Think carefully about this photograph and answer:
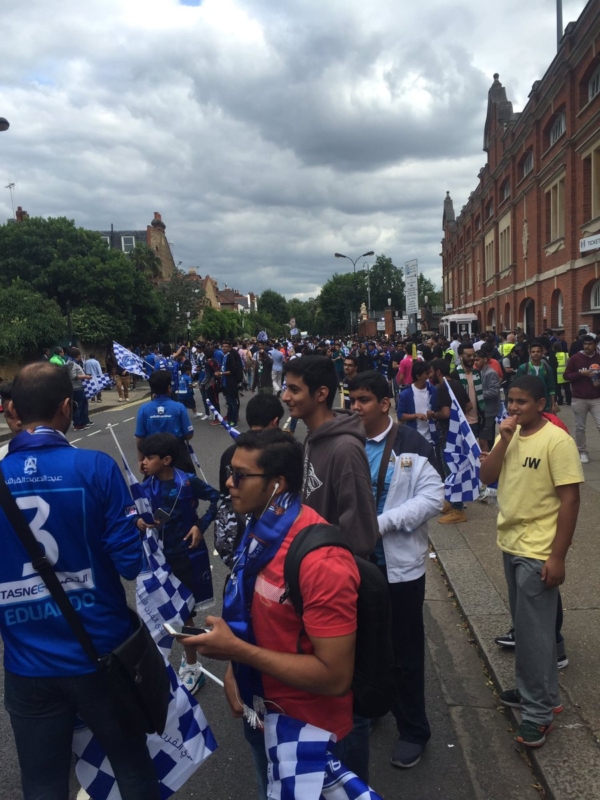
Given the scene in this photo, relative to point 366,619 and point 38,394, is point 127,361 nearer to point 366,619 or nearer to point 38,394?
point 38,394

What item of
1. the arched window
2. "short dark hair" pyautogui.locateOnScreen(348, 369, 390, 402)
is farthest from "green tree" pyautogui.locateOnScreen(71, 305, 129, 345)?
"short dark hair" pyautogui.locateOnScreen(348, 369, 390, 402)

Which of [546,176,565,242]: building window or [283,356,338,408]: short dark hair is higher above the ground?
[546,176,565,242]: building window

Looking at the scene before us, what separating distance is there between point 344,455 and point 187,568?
1.73 meters

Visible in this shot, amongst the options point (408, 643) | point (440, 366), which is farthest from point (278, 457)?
point (440, 366)

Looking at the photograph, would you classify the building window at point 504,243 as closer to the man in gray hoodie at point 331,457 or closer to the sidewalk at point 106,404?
the sidewalk at point 106,404

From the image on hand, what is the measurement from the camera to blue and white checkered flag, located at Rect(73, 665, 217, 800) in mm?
2357

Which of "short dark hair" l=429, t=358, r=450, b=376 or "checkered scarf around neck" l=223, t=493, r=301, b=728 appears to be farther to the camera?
"short dark hair" l=429, t=358, r=450, b=376

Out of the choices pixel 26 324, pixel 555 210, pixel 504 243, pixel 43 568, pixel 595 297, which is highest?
pixel 504 243

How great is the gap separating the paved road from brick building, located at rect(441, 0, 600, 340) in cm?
1971

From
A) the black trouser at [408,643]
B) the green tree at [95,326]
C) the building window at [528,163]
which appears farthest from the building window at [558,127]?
the black trouser at [408,643]

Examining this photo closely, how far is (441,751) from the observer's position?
135 inches

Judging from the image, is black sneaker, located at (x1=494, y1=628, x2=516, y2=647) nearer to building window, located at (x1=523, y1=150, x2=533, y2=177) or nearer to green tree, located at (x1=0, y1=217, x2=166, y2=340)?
building window, located at (x1=523, y1=150, x2=533, y2=177)

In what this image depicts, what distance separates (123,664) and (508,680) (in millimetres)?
2679

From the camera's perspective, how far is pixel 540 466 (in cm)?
333
